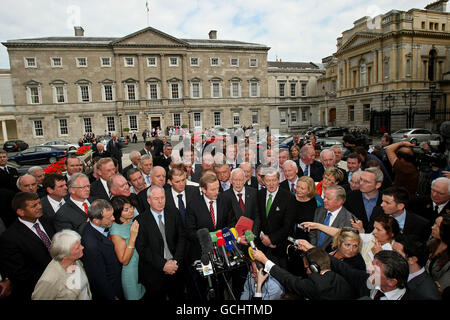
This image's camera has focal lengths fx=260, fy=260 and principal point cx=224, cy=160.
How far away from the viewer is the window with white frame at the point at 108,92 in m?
37.9

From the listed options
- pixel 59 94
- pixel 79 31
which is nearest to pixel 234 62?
pixel 79 31

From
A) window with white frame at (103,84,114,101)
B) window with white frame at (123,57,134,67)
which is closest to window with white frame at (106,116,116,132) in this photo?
window with white frame at (103,84,114,101)

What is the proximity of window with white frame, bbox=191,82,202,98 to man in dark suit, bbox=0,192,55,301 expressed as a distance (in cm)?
3919

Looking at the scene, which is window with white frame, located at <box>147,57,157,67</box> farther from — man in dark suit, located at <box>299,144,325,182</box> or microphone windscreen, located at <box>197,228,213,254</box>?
microphone windscreen, located at <box>197,228,213,254</box>

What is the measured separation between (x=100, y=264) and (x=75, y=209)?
3.92 feet

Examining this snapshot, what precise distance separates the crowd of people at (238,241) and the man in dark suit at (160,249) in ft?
0.05

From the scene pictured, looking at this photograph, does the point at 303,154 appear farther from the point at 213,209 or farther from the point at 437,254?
the point at 437,254

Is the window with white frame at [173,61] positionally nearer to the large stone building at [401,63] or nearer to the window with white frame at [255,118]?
the window with white frame at [255,118]

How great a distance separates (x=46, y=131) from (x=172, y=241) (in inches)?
1629

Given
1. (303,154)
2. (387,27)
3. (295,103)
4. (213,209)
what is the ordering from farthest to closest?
(295,103)
(387,27)
(303,154)
(213,209)

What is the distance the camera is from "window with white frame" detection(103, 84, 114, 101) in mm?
37875

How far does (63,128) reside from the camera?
123ft

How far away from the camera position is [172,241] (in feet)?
12.6
